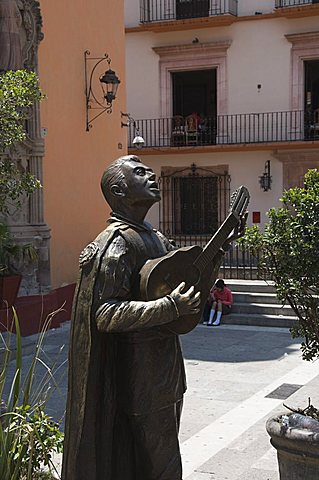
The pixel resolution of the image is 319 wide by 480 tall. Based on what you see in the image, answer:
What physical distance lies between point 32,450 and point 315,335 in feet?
7.02

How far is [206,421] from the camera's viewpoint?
21.3 ft

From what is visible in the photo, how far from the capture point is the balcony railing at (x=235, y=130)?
64.5 feet

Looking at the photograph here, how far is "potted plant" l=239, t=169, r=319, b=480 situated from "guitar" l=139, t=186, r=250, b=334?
1427 millimetres

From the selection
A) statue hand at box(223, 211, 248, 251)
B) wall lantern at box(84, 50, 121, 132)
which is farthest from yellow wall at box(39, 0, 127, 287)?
statue hand at box(223, 211, 248, 251)

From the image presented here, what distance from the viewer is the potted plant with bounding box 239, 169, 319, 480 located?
436cm

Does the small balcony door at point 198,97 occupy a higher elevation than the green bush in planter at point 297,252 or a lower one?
higher

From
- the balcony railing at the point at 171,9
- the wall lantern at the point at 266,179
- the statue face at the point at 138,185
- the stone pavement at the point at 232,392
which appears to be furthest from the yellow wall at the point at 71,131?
the statue face at the point at 138,185

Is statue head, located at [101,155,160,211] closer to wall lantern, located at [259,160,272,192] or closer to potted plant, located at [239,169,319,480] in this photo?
potted plant, located at [239,169,319,480]

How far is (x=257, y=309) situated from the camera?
1252 centimetres

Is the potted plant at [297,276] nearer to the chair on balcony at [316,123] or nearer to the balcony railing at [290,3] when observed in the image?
the chair on balcony at [316,123]

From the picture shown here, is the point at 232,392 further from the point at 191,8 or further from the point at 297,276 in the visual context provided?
the point at 191,8

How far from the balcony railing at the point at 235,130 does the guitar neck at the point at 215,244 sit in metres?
16.6

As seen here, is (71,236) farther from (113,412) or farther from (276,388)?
(113,412)

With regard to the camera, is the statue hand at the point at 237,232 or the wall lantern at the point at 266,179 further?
the wall lantern at the point at 266,179
